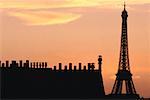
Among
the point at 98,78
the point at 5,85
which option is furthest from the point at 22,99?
the point at 98,78

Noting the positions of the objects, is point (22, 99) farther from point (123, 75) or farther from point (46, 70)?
point (123, 75)

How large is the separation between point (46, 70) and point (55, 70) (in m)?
2.09

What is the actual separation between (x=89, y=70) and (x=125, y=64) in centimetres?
2129

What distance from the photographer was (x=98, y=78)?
468 feet

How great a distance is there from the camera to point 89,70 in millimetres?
144750

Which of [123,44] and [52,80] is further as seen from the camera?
[123,44]

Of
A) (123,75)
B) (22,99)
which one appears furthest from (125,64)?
(22,99)

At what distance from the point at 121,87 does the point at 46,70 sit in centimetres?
2153

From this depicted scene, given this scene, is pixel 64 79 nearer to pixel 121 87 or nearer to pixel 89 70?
pixel 89 70

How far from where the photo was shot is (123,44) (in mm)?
169250

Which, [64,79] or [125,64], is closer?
[64,79]

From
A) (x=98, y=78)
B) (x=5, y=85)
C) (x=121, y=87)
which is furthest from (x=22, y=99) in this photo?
(x=121, y=87)

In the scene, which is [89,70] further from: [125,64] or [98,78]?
[125,64]

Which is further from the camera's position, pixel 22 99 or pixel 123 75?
pixel 123 75
